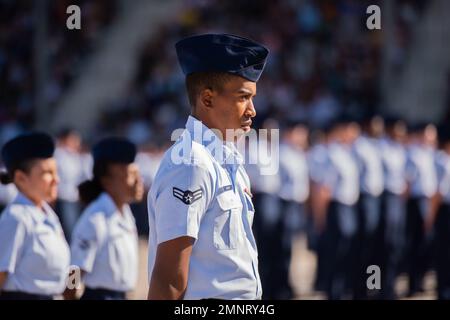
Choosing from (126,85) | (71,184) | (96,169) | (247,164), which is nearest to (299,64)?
(126,85)

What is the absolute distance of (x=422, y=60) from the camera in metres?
18.8

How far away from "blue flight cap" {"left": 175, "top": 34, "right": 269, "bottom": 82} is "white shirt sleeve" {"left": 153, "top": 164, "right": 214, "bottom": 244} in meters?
0.40

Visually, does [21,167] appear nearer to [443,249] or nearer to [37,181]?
[37,181]

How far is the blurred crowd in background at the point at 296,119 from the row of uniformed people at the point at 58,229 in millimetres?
5318

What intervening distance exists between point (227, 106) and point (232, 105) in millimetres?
18

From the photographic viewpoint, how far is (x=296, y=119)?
604 inches

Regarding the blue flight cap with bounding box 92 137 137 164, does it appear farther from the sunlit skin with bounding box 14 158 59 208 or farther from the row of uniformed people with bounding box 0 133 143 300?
the sunlit skin with bounding box 14 158 59 208

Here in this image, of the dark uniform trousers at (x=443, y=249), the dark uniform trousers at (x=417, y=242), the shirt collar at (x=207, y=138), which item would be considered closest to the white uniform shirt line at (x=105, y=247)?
the shirt collar at (x=207, y=138)

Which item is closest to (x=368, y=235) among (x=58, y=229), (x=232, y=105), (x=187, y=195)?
(x=58, y=229)

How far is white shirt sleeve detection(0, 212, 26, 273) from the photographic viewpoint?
5570mm

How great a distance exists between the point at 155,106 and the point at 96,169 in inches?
577

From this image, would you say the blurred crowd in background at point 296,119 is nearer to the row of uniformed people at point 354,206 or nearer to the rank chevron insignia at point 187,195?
the row of uniformed people at point 354,206

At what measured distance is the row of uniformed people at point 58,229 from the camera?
5703mm

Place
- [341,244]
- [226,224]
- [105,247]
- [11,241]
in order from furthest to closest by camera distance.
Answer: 1. [341,244]
2. [105,247]
3. [11,241]
4. [226,224]
